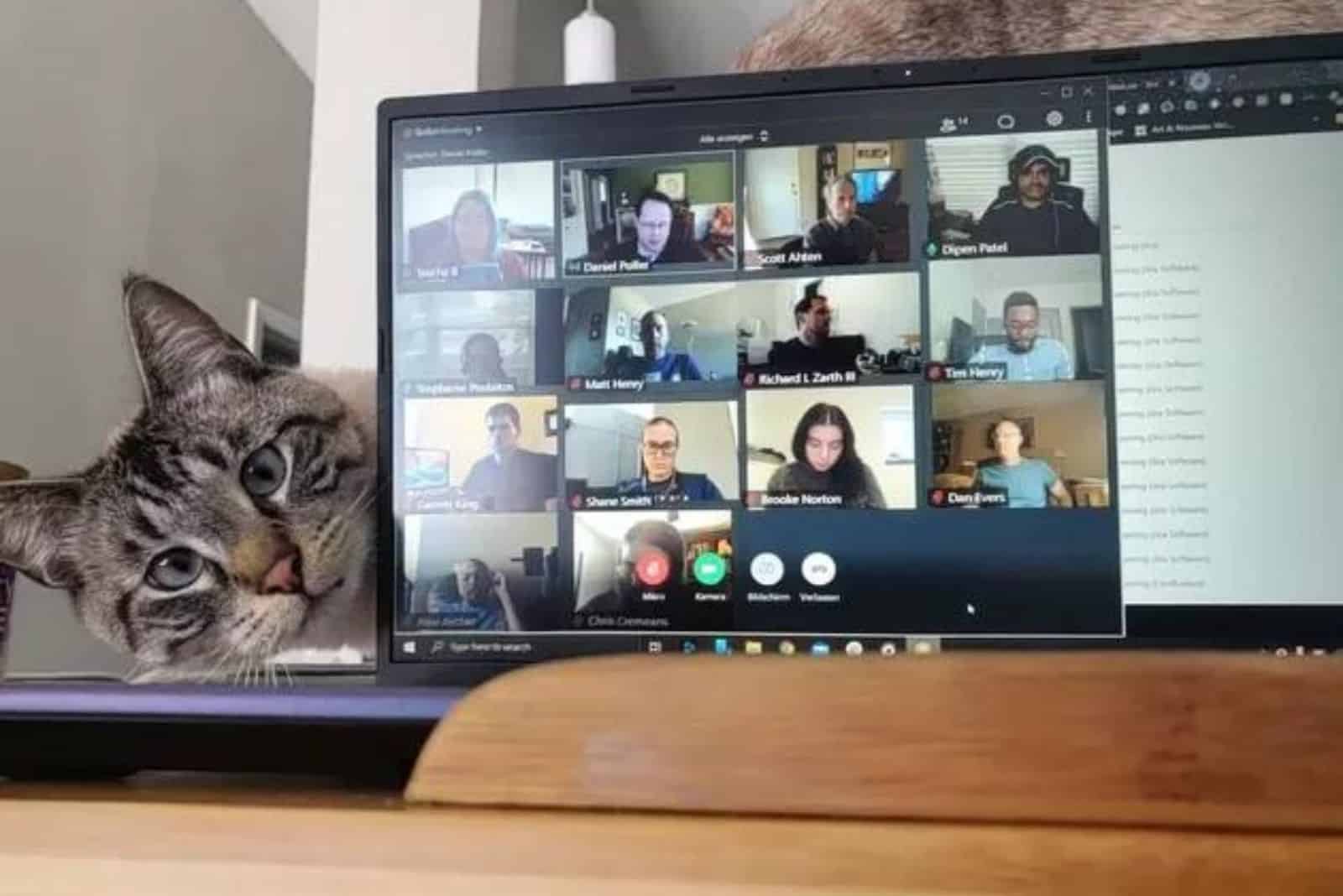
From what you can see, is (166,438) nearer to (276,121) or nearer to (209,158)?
(209,158)

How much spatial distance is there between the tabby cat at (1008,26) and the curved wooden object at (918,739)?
72cm

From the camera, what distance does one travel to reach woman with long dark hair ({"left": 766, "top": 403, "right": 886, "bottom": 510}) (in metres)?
0.58

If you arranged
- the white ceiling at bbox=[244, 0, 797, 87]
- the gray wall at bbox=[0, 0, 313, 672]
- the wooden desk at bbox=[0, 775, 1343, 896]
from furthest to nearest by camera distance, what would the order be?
the white ceiling at bbox=[244, 0, 797, 87], the gray wall at bbox=[0, 0, 313, 672], the wooden desk at bbox=[0, 775, 1343, 896]

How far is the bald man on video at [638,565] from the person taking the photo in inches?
23.2

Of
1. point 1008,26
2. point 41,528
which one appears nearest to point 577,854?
point 41,528

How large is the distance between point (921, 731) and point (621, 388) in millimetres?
302

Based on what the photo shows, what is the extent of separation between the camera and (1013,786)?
329mm

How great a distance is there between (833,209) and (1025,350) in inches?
4.1

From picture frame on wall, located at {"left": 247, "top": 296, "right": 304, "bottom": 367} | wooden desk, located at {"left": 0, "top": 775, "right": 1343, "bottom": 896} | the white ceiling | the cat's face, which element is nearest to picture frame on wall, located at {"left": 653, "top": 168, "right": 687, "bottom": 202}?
the cat's face

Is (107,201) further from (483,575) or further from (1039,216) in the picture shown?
(1039,216)

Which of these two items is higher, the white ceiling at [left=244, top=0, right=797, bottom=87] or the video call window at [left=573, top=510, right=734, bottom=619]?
the white ceiling at [left=244, top=0, right=797, bottom=87]

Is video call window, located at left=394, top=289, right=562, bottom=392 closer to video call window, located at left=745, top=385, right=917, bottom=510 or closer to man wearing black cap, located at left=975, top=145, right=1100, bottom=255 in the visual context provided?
video call window, located at left=745, top=385, right=917, bottom=510

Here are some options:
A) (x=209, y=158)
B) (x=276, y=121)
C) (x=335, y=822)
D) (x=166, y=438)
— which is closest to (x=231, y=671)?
(x=166, y=438)

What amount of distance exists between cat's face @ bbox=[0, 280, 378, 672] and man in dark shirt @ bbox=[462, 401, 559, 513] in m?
0.11
